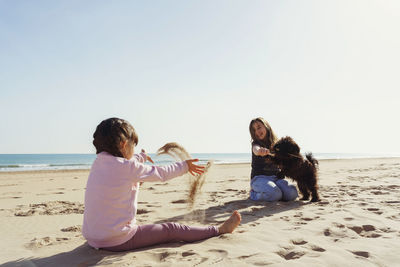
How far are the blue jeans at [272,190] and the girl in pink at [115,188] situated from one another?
2.56 m

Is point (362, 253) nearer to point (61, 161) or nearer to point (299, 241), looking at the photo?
point (299, 241)

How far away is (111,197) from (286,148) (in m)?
3.13

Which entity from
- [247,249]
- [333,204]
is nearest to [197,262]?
[247,249]

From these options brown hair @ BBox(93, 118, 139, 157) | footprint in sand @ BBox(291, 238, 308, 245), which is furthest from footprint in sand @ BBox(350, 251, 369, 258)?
brown hair @ BBox(93, 118, 139, 157)

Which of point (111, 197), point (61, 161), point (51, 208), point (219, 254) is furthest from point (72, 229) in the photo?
point (61, 161)

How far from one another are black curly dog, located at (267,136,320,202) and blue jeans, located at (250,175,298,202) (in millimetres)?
193

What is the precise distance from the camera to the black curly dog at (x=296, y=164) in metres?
4.70

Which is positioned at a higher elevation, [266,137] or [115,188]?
[266,137]

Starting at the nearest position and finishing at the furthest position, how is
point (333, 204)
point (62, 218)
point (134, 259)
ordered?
1. point (134, 259)
2. point (62, 218)
3. point (333, 204)

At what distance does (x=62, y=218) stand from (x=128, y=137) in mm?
2177

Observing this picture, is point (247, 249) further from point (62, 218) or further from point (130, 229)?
point (62, 218)

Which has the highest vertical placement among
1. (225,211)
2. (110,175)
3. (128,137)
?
(128,137)

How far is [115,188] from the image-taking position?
94.5 inches

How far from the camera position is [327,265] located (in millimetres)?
2039
